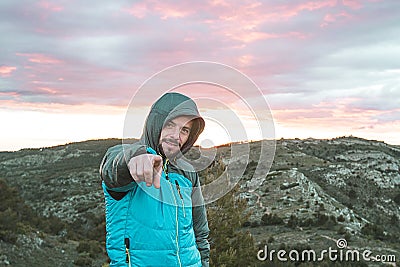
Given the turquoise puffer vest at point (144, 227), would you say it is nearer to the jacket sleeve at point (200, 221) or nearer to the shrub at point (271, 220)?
the jacket sleeve at point (200, 221)

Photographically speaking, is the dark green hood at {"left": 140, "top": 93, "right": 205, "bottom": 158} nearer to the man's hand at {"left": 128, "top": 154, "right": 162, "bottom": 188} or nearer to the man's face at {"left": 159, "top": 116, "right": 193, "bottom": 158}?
the man's face at {"left": 159, "top": 116, "right": 193, "bottom": 158}

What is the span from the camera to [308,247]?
14.5m

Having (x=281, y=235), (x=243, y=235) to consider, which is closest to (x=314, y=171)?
(x=281, y=235)

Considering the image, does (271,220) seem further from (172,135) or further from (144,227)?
(144,227)

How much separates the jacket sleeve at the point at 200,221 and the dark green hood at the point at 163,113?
0.44m

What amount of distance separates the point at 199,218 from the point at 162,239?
62 cm

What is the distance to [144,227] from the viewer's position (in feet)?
6.88

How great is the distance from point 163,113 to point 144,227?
0.54 m

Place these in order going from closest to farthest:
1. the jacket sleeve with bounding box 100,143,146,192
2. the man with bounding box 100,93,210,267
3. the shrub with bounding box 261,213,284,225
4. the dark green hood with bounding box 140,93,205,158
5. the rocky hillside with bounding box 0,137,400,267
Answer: the jacket sleeve with bounding box 100,143,146,192
the man with bounding box 100,93,210,267
the dark green hood with bounding box 140,93,205,158
the rocky hillside with bounding box 0,137,400,267
the shrub with bounding box 261,213,284,225

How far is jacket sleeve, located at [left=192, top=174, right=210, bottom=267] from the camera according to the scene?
257 centimetres

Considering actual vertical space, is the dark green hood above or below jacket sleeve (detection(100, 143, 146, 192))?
above

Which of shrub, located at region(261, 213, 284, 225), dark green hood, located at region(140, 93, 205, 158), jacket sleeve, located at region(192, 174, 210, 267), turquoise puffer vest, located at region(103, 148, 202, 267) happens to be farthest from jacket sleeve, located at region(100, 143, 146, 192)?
shrub, located at region(261, 213, 284, 225)

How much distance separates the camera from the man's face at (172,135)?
224cm

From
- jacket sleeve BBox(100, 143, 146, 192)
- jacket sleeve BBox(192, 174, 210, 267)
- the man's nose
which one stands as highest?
the man's nose
